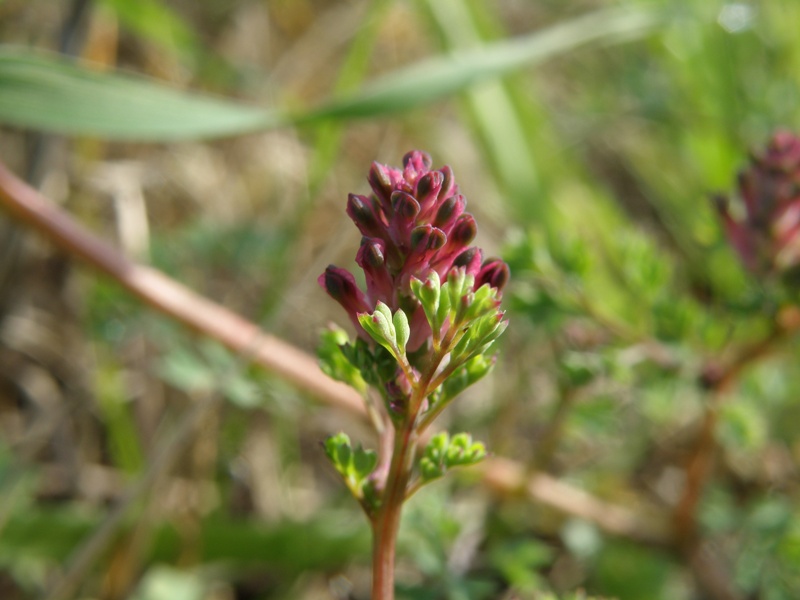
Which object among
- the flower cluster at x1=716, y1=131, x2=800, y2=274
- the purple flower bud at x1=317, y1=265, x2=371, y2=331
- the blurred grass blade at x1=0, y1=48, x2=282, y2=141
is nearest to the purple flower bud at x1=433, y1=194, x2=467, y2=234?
the purple flower bud at x1=317, y1=265, x2=371, y2=331

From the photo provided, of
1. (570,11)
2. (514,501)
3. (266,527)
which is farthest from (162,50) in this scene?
(514,501)

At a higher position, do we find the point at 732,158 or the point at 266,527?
the point at 732,158

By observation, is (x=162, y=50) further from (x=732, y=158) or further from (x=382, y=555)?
(x=382, y=555)

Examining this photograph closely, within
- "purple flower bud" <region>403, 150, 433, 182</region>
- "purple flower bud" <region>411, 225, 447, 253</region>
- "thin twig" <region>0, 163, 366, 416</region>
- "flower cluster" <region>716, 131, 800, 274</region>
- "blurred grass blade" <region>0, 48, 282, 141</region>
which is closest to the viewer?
"purple flower bud" <region>411, 225, 447, 253</region>

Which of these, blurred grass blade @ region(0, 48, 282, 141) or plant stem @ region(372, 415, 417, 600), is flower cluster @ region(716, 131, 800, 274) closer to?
plant stem @ region(372, 415, 417, 600)

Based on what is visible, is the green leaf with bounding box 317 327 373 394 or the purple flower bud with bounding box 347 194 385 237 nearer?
the purple flower bud with bounding box 347 194 385 237

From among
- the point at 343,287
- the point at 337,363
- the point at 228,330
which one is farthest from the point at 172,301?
the point at 343,287

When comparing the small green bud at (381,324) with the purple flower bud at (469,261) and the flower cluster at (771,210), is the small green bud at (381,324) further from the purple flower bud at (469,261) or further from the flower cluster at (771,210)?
the flower cluster at (771,210)
